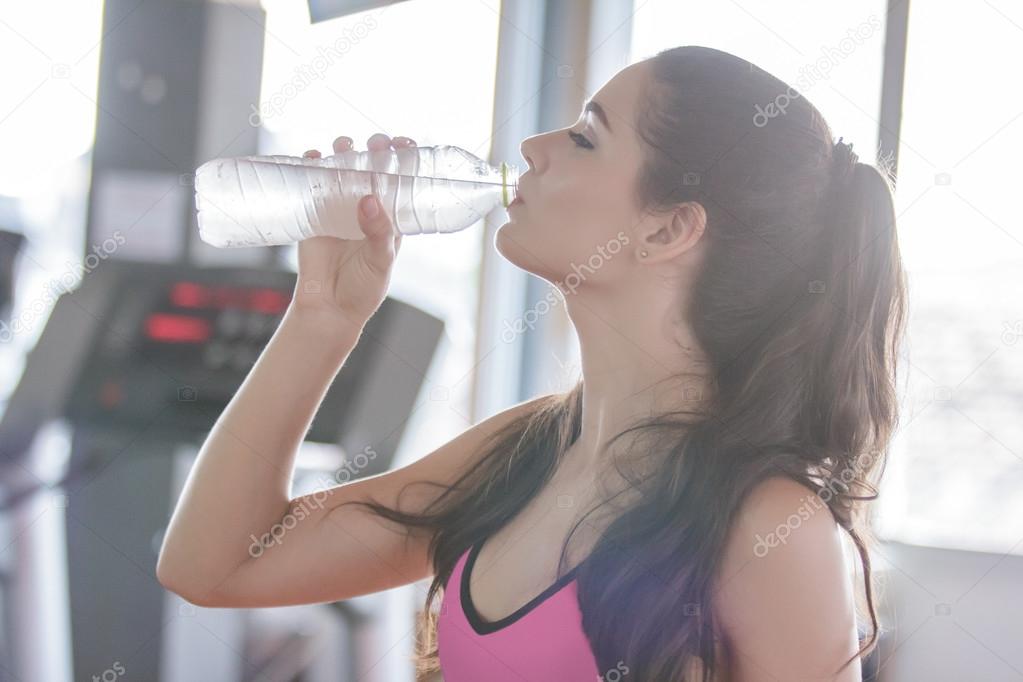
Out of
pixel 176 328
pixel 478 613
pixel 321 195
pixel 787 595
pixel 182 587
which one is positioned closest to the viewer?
pixel 787 595

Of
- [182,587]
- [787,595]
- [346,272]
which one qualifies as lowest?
Answer: [182,587]

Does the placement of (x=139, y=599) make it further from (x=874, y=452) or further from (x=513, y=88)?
(x=513, y=88)

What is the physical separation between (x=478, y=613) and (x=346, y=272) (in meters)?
0.42

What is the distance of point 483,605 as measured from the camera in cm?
99

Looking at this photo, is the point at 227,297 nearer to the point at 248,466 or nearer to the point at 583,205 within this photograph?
the point at 248,466

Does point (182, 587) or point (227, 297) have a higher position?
point (227, 297)

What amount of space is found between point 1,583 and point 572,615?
2.85 feet

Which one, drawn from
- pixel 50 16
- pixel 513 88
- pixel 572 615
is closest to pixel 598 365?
pixel 572 615

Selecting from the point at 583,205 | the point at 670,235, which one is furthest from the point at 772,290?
the point at 583,205

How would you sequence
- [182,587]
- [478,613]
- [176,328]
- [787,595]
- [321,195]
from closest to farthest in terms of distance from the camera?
[787,595], [478,613], [182,587], [321,195], [176,328]

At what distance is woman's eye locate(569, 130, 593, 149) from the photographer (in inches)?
41.6

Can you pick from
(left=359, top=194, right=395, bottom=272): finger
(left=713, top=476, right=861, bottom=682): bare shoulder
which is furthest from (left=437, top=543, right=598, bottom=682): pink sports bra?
(left=359, top=194, right=395, bottom=272): finger

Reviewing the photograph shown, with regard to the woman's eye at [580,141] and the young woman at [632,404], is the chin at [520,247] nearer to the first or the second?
the young woman at [632,404]

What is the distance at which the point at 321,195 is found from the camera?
1.21 m
